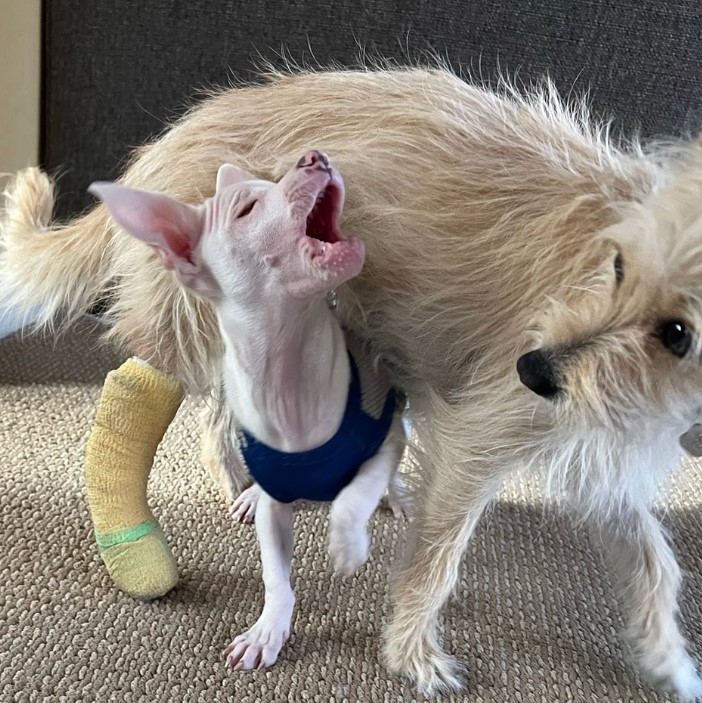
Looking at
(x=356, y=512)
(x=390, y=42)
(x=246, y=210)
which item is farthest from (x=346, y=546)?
(x=390, y=42)

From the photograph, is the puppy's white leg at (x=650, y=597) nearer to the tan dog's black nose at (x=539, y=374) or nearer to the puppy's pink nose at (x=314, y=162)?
the tan dog's black nose at (x=539, y=374)

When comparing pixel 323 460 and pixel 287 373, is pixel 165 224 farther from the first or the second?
pixel 323 460

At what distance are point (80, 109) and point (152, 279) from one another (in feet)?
3.17

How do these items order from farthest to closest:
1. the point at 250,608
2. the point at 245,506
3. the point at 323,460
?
the point at 245,506 → the point at 250,608 → the point at 323,460

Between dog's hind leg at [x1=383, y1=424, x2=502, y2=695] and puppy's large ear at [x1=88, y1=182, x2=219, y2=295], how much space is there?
45 centimetres

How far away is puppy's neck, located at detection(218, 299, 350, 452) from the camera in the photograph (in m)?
0.98

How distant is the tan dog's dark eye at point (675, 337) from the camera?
2.75 ft

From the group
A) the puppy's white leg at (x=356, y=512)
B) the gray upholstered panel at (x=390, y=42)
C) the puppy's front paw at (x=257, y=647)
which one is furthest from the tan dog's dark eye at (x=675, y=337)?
the gray upholstered panel at (x=390, y=42)

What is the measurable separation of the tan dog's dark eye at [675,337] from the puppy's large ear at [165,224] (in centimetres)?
52

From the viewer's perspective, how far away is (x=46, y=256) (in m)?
1.36

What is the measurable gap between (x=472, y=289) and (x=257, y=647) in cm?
59

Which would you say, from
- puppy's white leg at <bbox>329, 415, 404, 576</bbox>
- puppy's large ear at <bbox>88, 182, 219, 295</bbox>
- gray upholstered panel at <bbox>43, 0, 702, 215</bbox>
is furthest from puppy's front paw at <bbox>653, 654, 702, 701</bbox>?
gray upholstered panel at <bbox>43, 0, 702, 215</bbox>

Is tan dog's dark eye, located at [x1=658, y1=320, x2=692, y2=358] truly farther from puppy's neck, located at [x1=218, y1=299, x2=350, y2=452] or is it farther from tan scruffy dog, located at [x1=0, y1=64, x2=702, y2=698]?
puppy's neck, located at [x1=218, y1=299, x2=350, y2=452]

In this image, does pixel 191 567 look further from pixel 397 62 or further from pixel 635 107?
pixel 635 107
